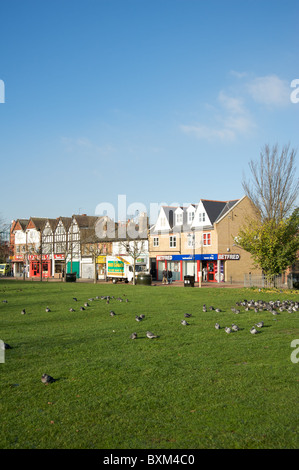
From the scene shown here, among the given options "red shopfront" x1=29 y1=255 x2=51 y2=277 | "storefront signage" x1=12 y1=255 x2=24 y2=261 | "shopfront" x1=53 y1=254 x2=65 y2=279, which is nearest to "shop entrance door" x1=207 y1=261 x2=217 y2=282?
"shopfront" x1=53 y1=254 x2=65 y2=279

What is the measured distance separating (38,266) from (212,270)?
43529 mm

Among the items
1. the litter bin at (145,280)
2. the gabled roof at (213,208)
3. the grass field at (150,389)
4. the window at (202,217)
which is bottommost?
the grass field at (150,389)

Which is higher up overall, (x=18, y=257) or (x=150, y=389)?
(x=18, y=257)

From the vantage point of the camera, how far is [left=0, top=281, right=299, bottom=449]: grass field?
550 cm

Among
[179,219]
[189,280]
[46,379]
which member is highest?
[179,219]

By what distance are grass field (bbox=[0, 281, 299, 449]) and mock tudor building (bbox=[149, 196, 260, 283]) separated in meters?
37.9

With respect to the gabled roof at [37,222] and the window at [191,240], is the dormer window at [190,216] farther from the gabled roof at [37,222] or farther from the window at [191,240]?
the gabled roof at [37,222]

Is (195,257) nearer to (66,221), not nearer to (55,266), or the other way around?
(66,221)

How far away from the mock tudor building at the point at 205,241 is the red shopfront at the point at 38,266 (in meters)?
29.2

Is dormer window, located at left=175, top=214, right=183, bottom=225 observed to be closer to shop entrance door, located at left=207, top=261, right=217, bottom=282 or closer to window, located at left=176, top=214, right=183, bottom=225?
window, located at left=176, top=214, right=183, bottom=225

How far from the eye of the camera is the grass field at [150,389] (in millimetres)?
5504

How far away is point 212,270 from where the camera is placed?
5369 cm

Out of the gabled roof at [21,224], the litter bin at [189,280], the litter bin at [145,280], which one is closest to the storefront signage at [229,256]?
the litter bin at [145,280]

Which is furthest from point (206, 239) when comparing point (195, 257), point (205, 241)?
point (195, 257)
